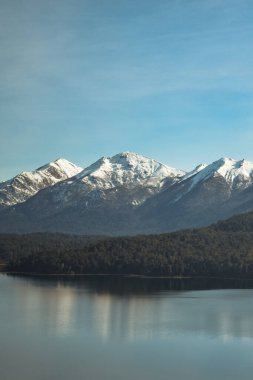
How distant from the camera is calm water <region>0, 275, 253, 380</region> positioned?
67562 mm

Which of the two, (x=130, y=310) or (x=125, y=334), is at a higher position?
(x=130, y=310)

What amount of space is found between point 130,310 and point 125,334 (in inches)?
887

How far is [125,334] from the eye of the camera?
87.2 m

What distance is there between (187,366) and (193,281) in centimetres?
10298

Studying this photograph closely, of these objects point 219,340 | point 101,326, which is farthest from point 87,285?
point 219,340

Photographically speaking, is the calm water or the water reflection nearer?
the calm water

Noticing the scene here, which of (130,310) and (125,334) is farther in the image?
(130,310)

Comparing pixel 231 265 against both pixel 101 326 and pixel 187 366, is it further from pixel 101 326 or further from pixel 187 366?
pixel 187 366

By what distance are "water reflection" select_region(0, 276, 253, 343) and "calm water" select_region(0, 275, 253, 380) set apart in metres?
0.12

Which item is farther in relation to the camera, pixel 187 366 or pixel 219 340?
pixel 219 340

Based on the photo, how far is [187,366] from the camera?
69.3 metres

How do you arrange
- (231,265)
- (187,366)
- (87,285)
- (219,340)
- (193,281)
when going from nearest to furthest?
(187,366) → (219,340) → (87,285) → (193,281) → (231,265)

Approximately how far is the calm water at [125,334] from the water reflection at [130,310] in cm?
12

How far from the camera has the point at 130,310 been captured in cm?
10969
